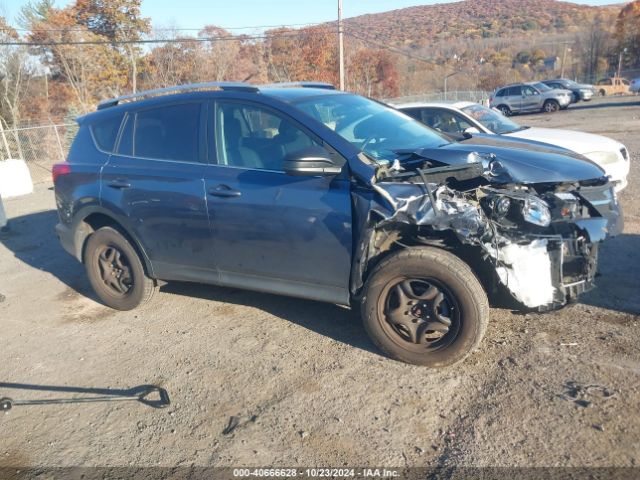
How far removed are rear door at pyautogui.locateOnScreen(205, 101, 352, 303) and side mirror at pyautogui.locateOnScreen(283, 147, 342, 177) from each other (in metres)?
0.07

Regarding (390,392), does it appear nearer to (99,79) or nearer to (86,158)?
(86,158)

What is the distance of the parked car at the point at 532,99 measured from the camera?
27469 millimetres

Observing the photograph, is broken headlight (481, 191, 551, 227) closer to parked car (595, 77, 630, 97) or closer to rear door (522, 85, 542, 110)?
rear door (522, 85, 542, 110)

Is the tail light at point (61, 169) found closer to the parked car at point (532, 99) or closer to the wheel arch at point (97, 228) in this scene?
the wheel arch at point (97, 228)

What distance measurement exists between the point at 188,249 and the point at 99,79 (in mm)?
31952

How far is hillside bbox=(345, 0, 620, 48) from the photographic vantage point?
287 ft

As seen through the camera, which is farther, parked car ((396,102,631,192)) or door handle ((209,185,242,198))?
parked car ((396,102,631,192))

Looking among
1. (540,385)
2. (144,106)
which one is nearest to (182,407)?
(540,385)

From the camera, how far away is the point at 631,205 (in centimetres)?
680

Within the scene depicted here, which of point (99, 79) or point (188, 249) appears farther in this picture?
point (99, 79)

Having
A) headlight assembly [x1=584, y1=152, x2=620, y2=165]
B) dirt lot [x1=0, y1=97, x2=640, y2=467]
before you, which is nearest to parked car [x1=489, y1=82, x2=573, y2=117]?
headlight assembly [x1=584, y1=152, x2=620, y2=165]

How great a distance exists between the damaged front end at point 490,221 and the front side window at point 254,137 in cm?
72

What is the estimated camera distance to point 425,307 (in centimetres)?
345

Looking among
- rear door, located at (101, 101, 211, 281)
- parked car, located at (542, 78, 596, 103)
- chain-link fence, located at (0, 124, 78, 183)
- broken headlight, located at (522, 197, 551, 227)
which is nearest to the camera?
broken headlight, located at (522, 197, 551, 227)
